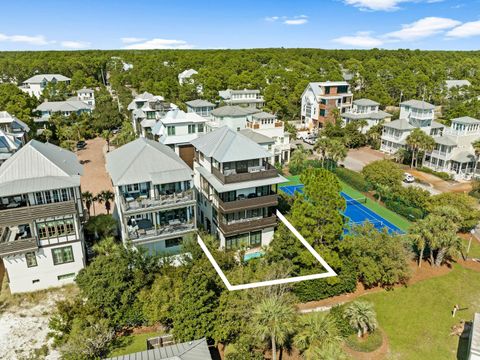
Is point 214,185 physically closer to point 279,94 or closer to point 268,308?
point 268,308

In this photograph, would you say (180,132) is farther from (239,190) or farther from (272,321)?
(272,321)

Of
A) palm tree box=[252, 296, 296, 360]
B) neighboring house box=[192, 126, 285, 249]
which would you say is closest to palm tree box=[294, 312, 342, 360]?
palm tree box=[252, 296, 296, 360]

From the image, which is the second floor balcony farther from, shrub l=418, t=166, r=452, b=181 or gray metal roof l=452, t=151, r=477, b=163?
gray metal roof l=452, t=151, r=477, b=163

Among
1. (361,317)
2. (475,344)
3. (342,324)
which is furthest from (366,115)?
(475,344)

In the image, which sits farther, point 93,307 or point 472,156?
point 472,156

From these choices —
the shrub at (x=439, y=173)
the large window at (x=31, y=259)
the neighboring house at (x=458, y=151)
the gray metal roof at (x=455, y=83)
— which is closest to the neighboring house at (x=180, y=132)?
the large window at (x=31, y=259)

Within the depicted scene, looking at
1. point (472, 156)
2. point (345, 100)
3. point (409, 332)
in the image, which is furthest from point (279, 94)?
point (409, 332)
